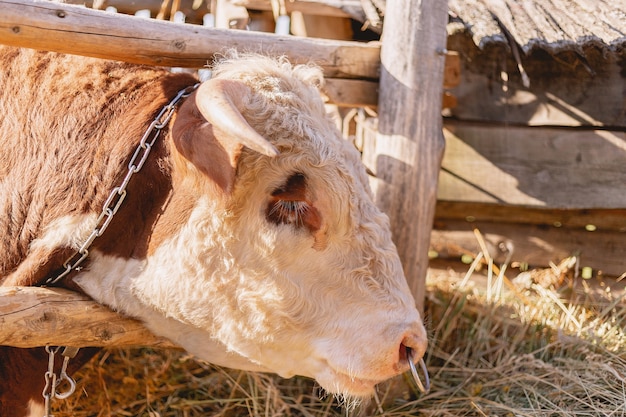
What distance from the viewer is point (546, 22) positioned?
359 centimetres

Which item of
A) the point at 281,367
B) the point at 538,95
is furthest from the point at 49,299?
the point at 538,95

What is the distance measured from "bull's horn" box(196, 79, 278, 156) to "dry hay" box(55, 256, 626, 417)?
1.54 meters

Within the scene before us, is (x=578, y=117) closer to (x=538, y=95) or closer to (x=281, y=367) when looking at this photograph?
(x=538, y=95)

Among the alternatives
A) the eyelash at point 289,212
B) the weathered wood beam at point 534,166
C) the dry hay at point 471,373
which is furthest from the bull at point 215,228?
the weathered wood beam at point 534,166

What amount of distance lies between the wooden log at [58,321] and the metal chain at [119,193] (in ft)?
0.36

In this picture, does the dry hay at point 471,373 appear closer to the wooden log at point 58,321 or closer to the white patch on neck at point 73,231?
the wooden log at point 58,321

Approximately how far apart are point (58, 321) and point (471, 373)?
2.03 metres

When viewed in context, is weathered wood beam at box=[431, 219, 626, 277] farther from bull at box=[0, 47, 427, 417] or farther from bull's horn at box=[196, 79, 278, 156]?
bull's horn at box=[196, 79, 278, 156]

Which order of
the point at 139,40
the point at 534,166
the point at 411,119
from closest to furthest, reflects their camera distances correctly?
the point at 139,40 < the point at 411,119 < the point at 534,166

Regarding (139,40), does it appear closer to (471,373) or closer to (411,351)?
(411,351)

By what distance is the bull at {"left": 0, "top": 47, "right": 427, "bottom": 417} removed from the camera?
2303 mm

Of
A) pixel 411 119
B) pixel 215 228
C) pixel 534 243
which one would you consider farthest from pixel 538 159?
pixel 215 228

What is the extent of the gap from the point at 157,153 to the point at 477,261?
7.71 ft

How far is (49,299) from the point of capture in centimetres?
235
